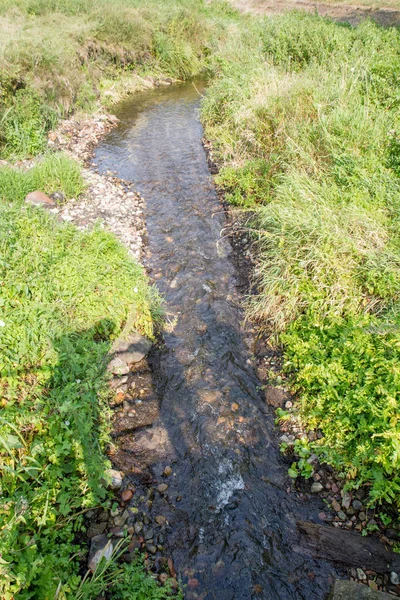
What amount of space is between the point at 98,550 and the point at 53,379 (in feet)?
5.21

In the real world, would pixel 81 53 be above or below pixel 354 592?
above

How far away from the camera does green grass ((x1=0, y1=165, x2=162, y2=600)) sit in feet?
9.30

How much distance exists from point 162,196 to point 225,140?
2174 mm

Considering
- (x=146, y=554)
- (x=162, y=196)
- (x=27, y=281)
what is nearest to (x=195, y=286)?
(x=27, y=281)

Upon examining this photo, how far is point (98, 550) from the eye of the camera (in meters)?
3.10

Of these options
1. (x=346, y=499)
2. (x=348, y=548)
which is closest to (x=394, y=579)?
(x=348, y=548)

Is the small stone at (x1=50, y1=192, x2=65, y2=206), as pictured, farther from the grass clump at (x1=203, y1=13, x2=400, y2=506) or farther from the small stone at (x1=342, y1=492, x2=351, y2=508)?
the small stone at (x1=342, y1=492, x2=351, y2=508)

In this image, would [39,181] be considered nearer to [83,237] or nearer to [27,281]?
[83,237]

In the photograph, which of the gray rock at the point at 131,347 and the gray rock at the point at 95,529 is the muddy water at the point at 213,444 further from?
the gray rock at the point at 95,529

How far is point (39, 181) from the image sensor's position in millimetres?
7531

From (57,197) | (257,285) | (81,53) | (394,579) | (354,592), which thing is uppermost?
(81,53)

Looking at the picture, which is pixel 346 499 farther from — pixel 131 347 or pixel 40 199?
pixel 40 199

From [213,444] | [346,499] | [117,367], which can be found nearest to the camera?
[346,499]

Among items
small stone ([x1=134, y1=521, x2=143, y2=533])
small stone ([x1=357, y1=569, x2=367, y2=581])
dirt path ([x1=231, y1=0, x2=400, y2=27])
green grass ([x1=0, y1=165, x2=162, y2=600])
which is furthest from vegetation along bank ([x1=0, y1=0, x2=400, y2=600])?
dirt path ([x1=231, y1=0, x2=400, y2=27])
